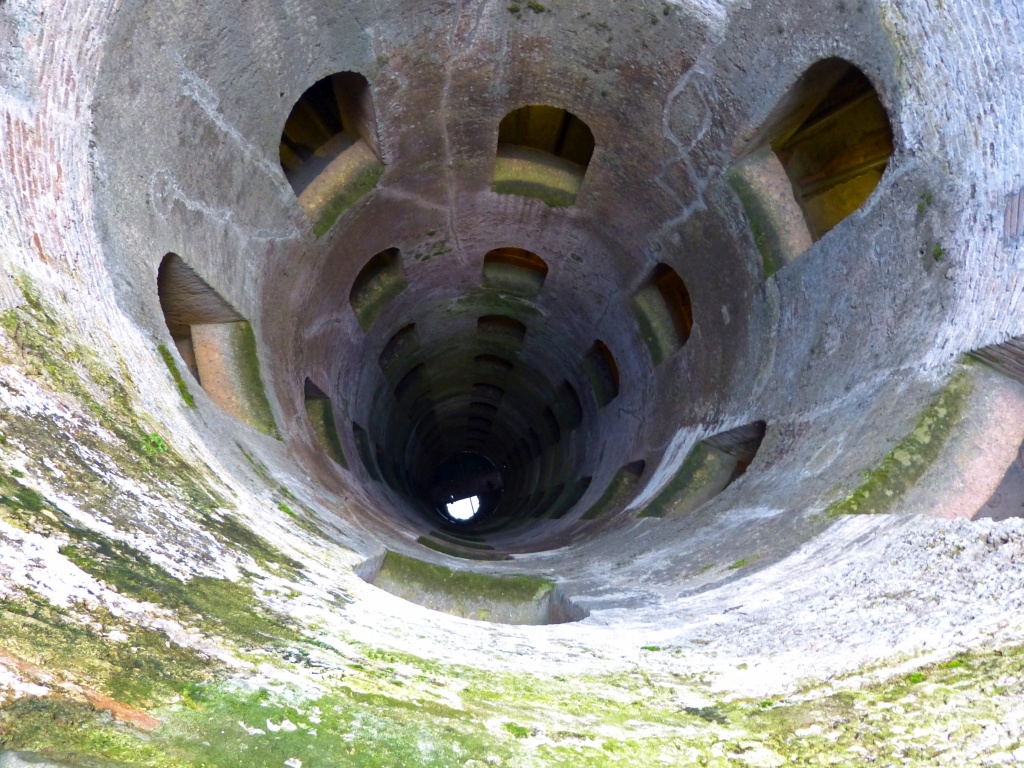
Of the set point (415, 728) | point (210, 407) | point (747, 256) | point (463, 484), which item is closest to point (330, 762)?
point (415, 728)

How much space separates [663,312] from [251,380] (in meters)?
4.21

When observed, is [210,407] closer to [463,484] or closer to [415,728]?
[415,728]

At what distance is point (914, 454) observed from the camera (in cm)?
355

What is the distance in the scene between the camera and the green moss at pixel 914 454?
348 centimetres

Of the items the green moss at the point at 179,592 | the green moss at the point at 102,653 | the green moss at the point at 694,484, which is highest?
the green moss at the point at 694,484

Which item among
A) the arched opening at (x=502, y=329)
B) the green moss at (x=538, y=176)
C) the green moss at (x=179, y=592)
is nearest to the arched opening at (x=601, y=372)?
the arched opening at (x=502, y=329)

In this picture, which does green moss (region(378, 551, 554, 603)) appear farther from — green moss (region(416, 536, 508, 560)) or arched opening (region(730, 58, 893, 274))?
arched opening (region(730, 58, 893, 274))

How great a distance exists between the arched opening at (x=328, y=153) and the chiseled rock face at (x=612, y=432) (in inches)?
3.8

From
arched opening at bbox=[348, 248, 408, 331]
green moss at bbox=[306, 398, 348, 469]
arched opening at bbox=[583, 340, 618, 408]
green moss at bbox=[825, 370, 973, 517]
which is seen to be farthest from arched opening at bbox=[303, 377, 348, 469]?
green moss at bbox=[825, 370, 973, 517]

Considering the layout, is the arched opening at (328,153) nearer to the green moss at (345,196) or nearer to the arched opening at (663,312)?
the green moss at (345,196)

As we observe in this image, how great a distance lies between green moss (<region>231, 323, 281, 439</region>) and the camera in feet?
15.3

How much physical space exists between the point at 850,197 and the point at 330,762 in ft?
17.3

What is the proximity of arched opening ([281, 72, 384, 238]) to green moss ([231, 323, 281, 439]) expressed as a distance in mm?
1448

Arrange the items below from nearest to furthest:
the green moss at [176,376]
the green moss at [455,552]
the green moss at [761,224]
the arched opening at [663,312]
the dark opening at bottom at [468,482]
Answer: the green moss at [176,376]
the green moss at [761,224]
the green moss at [455,552]
the arched opening at [663,312]
the dark opening at bottom at [468,482]
